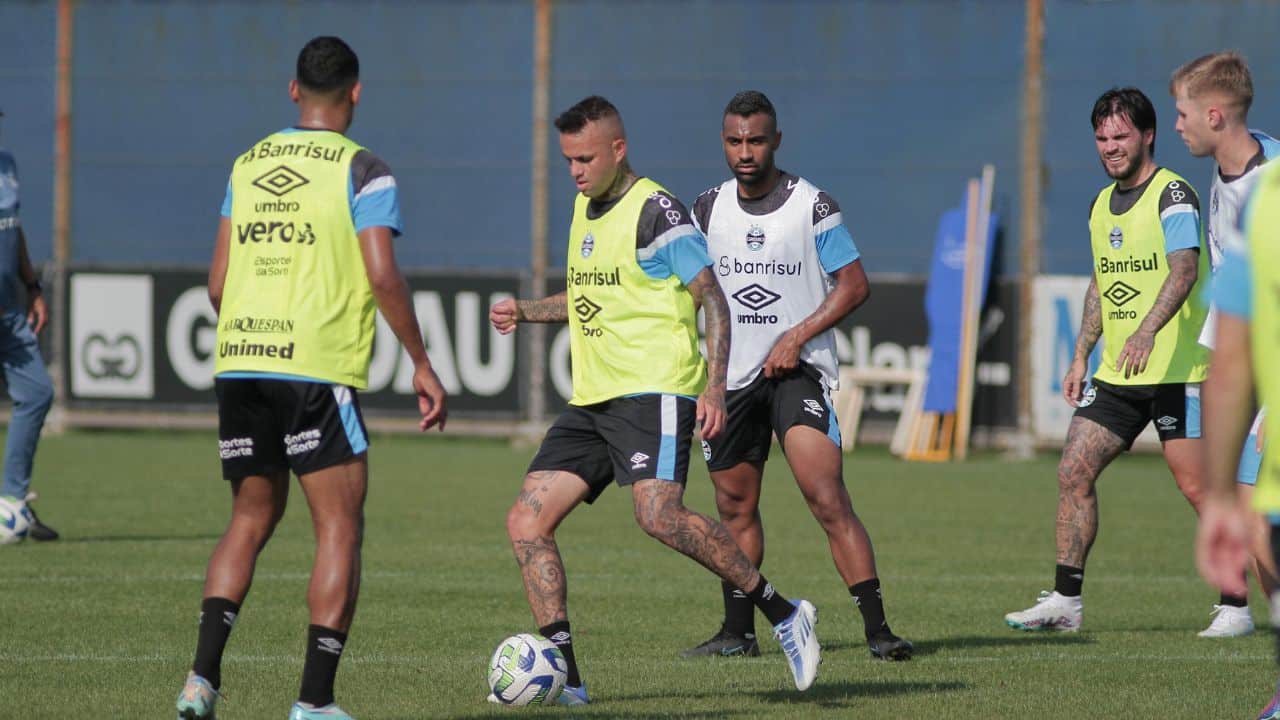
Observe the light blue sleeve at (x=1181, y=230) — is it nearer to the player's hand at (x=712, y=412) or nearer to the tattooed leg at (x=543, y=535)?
the player's hand at (x=712, y=412)

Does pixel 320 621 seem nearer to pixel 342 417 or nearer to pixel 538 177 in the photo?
pixel 342 417

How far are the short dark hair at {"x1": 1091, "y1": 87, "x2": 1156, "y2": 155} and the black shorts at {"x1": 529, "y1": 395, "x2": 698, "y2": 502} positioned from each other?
9.77 feet

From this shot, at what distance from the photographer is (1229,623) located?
8.78 m

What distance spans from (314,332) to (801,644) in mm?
2240

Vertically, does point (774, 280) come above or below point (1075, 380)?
above

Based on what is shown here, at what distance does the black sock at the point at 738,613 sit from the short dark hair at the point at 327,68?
10.6 feet

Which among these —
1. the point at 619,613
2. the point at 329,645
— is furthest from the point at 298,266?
the point at 619,613

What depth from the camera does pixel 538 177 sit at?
885 inches

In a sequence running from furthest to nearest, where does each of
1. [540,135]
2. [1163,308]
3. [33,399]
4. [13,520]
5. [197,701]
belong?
[540,135], [33,399], [13,520], [1163,308], [197,701]

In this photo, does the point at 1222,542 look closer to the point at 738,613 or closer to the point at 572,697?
the point at 572,697

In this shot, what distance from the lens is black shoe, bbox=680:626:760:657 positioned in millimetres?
8102

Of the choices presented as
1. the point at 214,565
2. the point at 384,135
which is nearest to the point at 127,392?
the point at 384,135

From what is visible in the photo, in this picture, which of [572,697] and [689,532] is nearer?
[572,697]

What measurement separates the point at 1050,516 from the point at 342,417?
9725 mm
